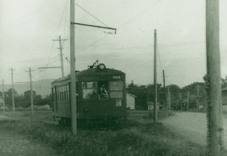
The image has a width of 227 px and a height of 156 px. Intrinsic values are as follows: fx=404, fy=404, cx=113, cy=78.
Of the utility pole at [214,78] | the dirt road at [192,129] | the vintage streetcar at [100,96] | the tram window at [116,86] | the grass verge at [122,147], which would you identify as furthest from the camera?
the tram window at [116,86]

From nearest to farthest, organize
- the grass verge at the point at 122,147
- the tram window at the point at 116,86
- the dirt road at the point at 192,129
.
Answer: the grass verge at the point at 122,147 → the dirt road at the point at 192,129 → the tram window at the point at 116,86

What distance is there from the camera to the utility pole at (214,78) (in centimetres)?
729

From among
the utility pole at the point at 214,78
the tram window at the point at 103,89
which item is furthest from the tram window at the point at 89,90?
the utility pole at the point at 214,78

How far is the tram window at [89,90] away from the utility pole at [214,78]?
12.3m

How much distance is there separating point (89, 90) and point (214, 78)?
1252cm

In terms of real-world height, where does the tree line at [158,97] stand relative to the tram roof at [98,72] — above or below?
below

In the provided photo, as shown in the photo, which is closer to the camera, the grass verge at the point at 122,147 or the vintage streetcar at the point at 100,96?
the grass verge at the point at 122,147

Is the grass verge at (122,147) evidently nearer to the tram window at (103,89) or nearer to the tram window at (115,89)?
the tram window at (103,89)

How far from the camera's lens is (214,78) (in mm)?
7336

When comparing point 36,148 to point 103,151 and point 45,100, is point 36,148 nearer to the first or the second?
point 103,151

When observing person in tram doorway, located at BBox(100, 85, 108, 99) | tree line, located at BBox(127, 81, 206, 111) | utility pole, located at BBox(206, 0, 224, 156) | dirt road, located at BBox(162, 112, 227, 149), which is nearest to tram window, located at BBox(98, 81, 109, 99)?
person in tram doorway, located at BBox(100, 85, 108, 99)

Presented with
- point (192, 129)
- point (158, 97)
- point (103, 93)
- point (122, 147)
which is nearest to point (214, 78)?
point (122, 147)

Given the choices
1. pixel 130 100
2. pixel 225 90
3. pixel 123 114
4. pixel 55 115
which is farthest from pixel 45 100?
pixel 123 114

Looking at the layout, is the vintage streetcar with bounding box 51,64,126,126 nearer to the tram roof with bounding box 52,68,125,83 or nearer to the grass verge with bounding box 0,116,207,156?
the tram roof with bounding box 52,68,125,83
